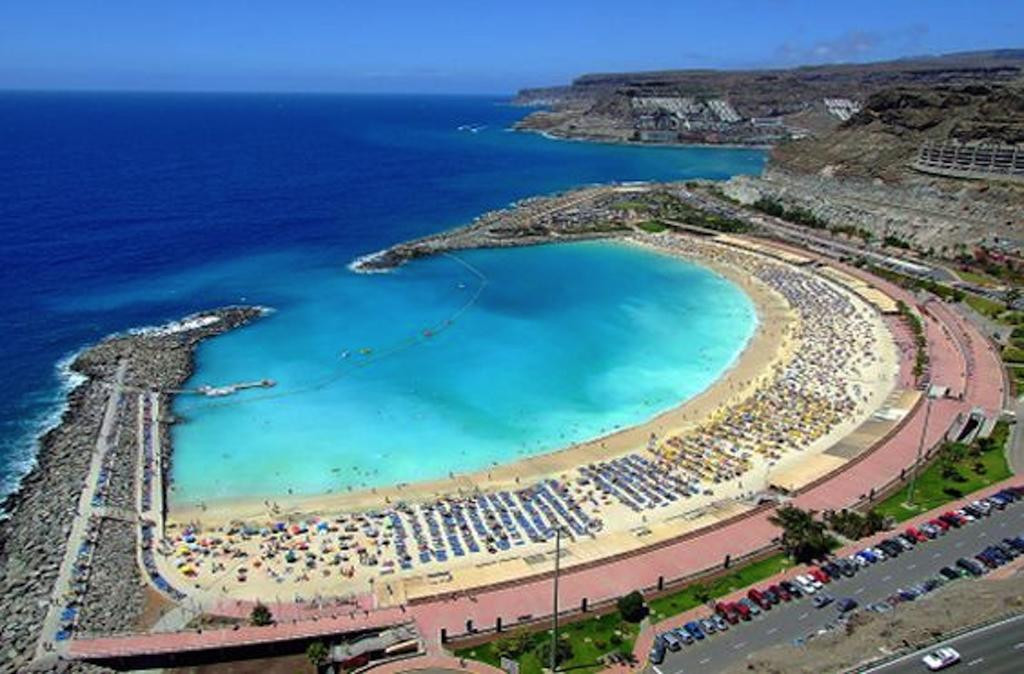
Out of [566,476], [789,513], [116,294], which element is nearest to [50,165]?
[116,294]

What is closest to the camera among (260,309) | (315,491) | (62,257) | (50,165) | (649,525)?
(649,525)

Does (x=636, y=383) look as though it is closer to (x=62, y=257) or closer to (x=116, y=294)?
(x=116, y=294)

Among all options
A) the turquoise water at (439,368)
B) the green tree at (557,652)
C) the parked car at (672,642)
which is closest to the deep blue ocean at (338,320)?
the turquoise water at (439,368)

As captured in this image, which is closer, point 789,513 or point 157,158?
point 789,513

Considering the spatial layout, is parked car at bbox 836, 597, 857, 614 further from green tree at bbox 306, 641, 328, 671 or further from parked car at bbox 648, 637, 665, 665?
green tree at bbox 306, 641, 328, 671

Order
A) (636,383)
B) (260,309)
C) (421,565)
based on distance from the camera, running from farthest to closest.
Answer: (260,309)
(636,383)
(421,565)
